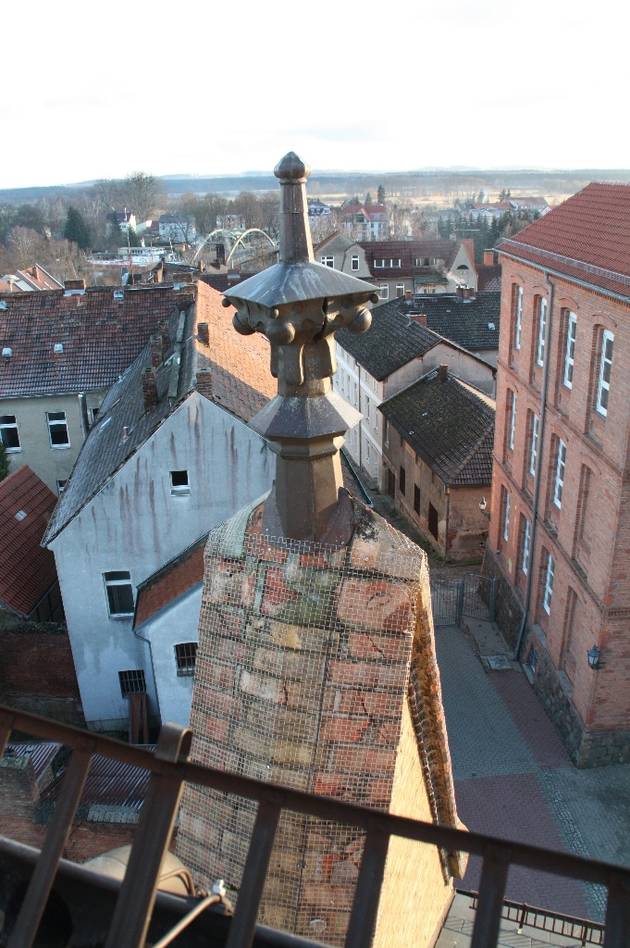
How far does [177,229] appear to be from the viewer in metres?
168

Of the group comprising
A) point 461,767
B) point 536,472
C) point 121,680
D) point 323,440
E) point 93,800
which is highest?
point 323,440

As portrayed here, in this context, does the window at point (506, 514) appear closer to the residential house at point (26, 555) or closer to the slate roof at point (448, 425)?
the slate roof at point (448, 425)

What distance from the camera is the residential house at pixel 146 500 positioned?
16828 millimetres

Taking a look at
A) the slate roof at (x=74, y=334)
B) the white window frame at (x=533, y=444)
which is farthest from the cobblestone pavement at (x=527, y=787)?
the slate roof at (x=74, y=334)

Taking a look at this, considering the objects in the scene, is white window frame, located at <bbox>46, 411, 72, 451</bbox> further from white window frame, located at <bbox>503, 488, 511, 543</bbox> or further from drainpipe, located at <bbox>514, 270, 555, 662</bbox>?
drainpipe, located at <bbox>514, 270, 555, 662</bbox>

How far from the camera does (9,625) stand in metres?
19.8

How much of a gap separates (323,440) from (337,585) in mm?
901

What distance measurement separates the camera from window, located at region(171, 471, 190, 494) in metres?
17.3

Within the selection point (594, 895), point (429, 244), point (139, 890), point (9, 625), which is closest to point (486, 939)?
point (139, 890)

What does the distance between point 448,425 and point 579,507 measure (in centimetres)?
1304

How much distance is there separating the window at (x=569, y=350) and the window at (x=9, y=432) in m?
19.4

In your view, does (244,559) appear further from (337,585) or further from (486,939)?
(486,939)

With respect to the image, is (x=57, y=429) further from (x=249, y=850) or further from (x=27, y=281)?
(x=27, y=281)

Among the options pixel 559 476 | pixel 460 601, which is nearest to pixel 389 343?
pixel 460 601
